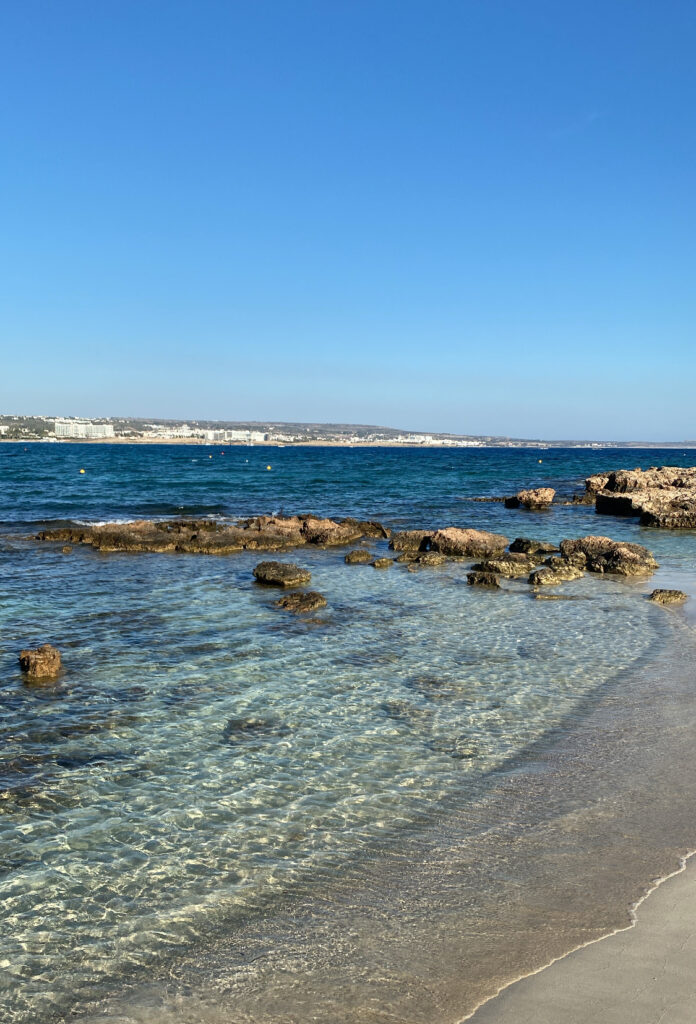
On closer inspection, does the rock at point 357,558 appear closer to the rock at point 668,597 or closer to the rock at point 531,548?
the rock at point 531,548

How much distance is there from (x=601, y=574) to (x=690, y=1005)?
52.6 ft

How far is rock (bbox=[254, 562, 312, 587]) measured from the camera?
1712cm

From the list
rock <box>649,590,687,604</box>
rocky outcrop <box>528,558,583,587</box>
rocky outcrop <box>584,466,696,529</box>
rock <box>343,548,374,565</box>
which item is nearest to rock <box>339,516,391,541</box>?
rock <box>343,548,374,565</box>

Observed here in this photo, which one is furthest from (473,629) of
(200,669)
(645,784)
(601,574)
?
(601,574)

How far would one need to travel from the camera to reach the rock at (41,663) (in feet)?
33.6

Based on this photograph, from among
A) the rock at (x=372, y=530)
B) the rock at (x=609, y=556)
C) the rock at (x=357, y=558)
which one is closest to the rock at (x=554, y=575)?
the rock at (x=609, y=556)

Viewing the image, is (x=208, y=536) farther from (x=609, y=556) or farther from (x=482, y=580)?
(x=609, y=556)

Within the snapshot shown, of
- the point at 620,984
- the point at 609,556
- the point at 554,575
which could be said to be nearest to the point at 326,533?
the point at 554,575

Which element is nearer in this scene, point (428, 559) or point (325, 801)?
point (325, 801)

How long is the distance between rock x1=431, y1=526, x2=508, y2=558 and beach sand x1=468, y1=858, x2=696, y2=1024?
1732cm

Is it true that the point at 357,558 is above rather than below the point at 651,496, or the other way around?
below

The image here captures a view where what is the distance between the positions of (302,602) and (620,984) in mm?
10875

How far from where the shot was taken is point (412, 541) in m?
23.8

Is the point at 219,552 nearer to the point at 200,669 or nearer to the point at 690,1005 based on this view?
the point at 200,669
